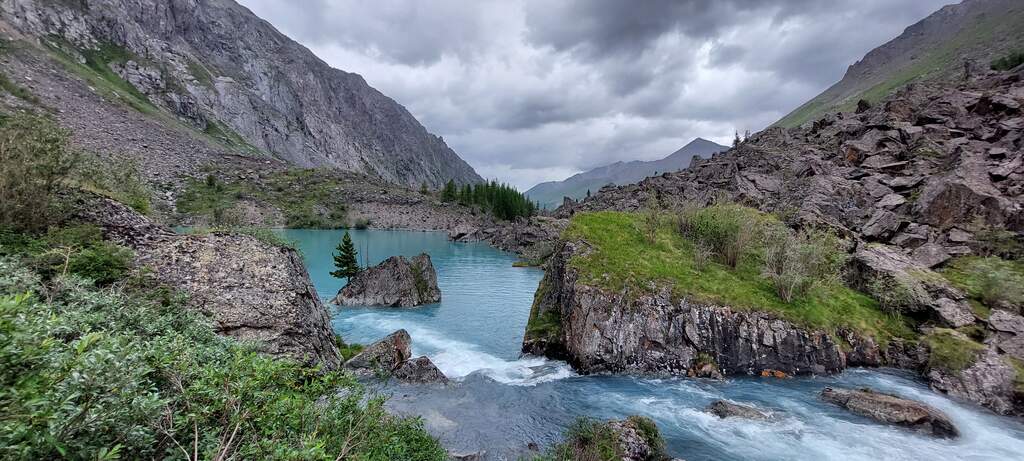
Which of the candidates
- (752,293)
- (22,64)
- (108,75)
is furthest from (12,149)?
(108,75)

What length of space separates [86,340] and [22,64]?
152 metres

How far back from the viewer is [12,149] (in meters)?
13.2

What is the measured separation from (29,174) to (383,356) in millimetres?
14350

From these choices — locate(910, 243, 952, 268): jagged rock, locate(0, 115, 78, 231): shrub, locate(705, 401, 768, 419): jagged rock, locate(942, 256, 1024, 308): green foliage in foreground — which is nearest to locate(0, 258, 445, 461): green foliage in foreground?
locate(0, 115, 78, 231): shrub

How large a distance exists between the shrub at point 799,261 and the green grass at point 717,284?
564 millimetres

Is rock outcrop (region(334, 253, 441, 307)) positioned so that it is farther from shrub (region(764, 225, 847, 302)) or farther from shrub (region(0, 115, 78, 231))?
shrub (region(764, 225, 847, 302))

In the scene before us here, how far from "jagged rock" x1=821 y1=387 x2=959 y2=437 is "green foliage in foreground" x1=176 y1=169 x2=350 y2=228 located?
107064 mm

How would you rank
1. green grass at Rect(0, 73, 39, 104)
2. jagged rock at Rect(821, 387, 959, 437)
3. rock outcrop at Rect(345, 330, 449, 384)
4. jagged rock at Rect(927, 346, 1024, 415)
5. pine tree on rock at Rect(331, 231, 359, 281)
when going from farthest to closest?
1. green grass at Rect(0, 73, 39, 104)
2. pine tree on rock at Rect(331, 231, 359, 281)
3. rock outcrop at Rect(345, 330, 449, 384)
4. jagged rock at Rect(927, 346, 1024, 415)
5. jagged rock at Rect(821, 387, 959, 437)

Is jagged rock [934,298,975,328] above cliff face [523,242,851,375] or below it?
above

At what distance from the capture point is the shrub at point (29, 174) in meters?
12.1

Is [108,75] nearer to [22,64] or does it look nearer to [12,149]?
[22,64]

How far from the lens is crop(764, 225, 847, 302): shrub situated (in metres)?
22.9

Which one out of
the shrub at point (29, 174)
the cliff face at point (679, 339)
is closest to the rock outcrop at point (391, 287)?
the cliff face at point (679, 339)

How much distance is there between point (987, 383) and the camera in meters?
17.5
